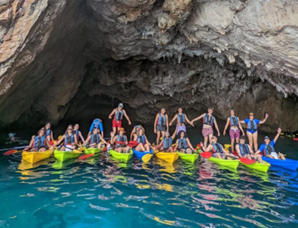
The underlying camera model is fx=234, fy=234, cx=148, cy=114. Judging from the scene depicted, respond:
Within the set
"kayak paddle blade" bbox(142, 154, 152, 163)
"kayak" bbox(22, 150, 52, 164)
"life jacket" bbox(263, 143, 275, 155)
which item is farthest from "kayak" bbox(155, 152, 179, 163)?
"kayak" bbox(22, 150, 52, 164)

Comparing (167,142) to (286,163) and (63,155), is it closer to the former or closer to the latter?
(63,155)

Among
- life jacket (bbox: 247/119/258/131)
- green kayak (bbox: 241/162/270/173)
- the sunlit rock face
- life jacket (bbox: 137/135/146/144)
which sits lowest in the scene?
green kayak (bbox: 241/162/270/173)

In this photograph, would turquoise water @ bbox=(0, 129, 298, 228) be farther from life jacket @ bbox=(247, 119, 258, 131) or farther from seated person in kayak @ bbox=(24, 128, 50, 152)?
life jacket @ bbox=(247, 119, 258, 131)

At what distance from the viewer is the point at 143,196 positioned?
4.80 meters

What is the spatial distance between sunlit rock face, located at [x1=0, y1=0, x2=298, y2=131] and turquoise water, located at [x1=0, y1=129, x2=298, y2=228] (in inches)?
137

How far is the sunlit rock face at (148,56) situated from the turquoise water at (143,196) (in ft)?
11.4

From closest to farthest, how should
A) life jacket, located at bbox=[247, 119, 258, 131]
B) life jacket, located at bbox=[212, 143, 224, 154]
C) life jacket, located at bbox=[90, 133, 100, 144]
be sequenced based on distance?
life jacket, located at bbox=[212, 143, 224, 154] < life jacket, located at bbox=[247, 119, 258, 131] < life jacket, located at bbox=[90, 133, 100, 144]

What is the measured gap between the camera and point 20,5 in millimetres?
6488

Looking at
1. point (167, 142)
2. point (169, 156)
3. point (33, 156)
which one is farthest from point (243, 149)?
point (33, 156)

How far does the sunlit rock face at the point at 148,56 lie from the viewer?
6617 mm

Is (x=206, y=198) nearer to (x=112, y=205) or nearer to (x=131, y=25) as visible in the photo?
(x=112, y=205)

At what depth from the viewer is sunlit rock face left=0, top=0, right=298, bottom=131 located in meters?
6.62

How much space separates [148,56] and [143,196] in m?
8.82

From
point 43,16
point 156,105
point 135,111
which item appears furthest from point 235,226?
point 135,111
